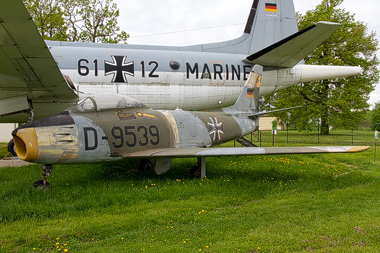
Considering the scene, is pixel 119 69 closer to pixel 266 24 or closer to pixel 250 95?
pixel 250 95

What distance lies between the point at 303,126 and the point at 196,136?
22.4 m

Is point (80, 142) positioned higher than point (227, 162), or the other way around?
point (80, 142)

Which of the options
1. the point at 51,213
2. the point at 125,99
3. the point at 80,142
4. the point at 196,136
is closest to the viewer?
the point at 51,213

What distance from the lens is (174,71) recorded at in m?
10.9

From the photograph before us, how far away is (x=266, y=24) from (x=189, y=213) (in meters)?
11.0

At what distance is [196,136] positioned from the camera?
8.74 metres

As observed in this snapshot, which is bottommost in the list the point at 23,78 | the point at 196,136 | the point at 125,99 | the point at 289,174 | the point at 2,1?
the point at 289,174

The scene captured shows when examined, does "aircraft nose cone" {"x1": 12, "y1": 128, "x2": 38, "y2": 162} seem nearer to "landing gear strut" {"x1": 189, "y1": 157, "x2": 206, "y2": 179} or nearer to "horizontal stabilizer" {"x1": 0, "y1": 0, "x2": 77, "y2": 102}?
"horizontal stabilizer" {"x1": 0, "y1": 0, "x2": 77, "y2": 102}

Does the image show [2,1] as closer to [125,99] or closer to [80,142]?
[80,142]

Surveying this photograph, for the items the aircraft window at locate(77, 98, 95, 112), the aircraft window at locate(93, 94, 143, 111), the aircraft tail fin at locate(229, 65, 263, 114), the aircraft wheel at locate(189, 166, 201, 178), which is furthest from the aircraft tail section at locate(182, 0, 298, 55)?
the aircraft window at locate(77, 98, 95, 112)

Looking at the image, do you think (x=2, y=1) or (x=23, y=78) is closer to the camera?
(x=2, y=1)

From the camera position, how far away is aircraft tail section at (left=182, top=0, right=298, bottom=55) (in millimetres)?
13078

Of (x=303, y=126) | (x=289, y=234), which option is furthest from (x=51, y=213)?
(x=303, y=126)

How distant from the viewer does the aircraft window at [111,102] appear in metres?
7.16
